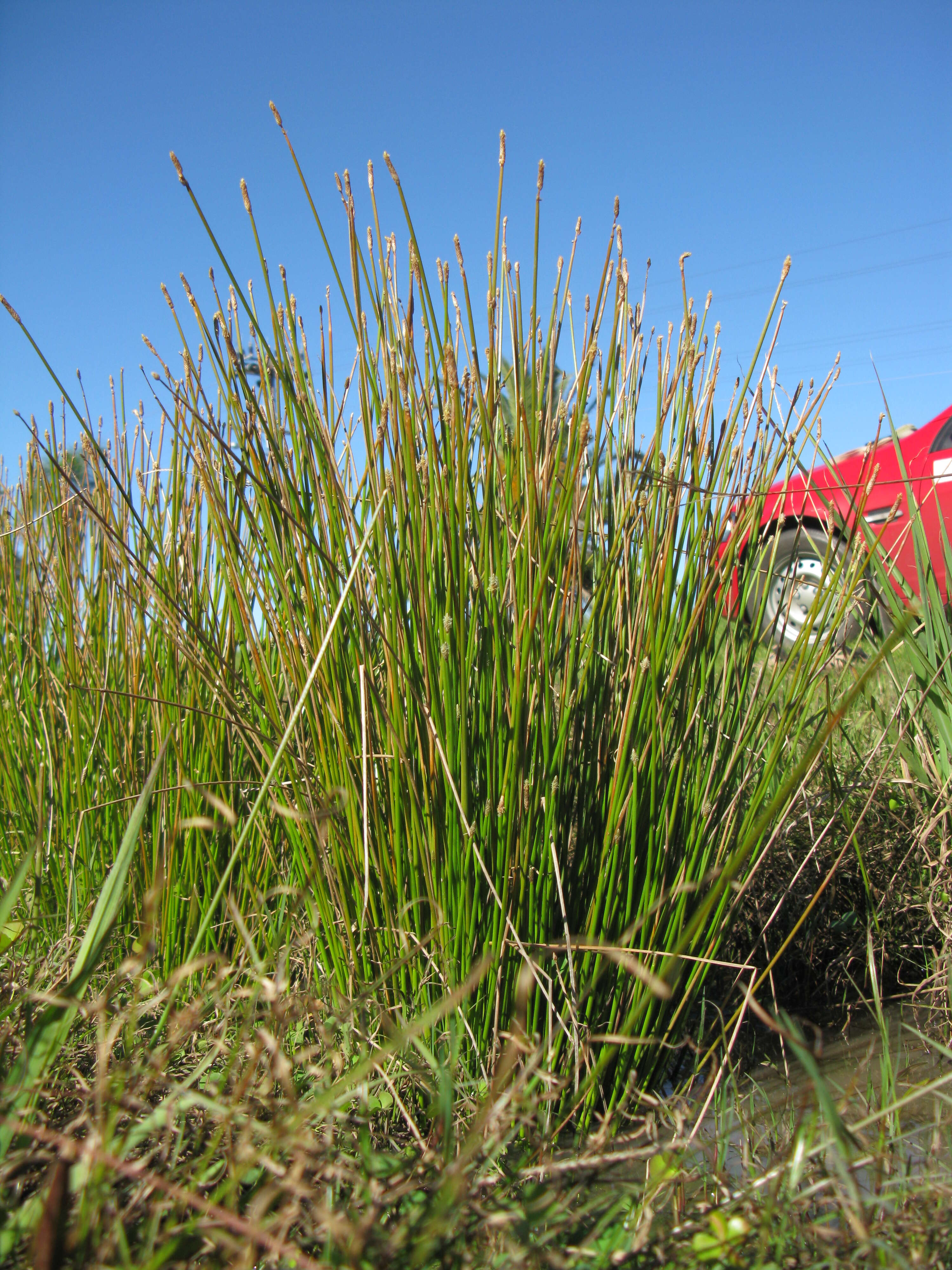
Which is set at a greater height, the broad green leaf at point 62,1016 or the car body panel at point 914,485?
the car body panel at point 914,485

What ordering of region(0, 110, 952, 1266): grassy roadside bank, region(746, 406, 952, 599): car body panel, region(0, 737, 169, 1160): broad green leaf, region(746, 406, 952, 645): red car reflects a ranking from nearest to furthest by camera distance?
region(0, 737, 169, 1160): broad green leaf
region(0, 110, 952, 1266): grassy roadside bank
region(746, 406, 952, 645): red car
region(746, 406, 952, 599): car body panel

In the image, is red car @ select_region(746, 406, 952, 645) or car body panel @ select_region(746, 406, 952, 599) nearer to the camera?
red car @ select_region(746, 406, 952, 645)

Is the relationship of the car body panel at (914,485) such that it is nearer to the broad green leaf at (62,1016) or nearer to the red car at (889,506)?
the red car at (889,506)

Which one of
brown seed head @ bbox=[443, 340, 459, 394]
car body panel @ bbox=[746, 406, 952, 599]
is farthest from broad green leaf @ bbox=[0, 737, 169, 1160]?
car body panel @ bbox=[746, 406, 952, 599]

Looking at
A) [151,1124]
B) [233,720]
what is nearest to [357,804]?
[233,720]

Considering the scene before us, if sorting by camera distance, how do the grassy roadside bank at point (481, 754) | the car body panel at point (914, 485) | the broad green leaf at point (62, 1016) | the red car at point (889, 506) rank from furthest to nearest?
the car body panel at point (914, 485) → the red car at point (889, 506) → the grassy roadside bank at point (481, 754) → the broad green leaf at point (62, 1016)

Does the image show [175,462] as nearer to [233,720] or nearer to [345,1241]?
[233,720]

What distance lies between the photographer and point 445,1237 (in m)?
0.66

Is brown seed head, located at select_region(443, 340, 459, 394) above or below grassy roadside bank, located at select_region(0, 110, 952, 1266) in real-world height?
above

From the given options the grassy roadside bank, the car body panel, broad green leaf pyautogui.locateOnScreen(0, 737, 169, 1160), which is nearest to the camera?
broad green leaf pyautogui.locateOnScreen(0, 737, 169, 1160)

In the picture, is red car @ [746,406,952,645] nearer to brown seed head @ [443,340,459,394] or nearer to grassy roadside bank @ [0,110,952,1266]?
grassy roadside bank @ [0,110,952,1266]

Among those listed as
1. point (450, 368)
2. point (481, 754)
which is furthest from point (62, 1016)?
point (450, 368)

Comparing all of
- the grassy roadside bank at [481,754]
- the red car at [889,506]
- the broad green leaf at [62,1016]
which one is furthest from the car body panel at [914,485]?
the broad green leaf at [62,1016]

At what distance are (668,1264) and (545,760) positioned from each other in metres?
0.52
